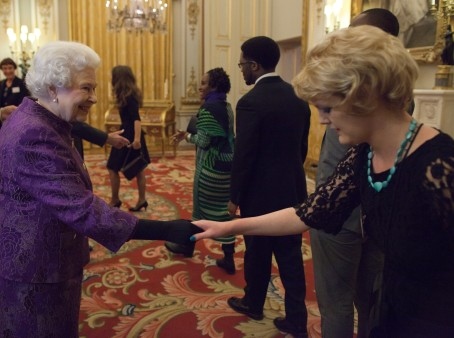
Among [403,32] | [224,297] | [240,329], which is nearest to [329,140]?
[240,329]

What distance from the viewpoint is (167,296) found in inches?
126

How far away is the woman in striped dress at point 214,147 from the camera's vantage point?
131 inches

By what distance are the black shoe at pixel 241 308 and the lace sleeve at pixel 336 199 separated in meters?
1.60

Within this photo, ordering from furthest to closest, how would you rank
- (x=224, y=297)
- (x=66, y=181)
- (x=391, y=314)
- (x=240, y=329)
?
(x=224, y=297) < (x=240, y=329) < (x=66, y=181) < (x=391, y=314)

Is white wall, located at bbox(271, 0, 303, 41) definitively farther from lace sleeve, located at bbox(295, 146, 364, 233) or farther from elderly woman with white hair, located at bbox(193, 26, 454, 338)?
elderly woman with white hair, located at bbox(193, 26, 454, 338)

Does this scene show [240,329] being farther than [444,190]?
Yes

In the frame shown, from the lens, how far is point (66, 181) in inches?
56.7

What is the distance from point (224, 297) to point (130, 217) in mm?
1813

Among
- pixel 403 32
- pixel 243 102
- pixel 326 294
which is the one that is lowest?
pixel 326 294

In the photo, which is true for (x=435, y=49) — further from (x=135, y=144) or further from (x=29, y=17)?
(x=29, y=17)

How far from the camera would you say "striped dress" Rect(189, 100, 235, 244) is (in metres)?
3.33

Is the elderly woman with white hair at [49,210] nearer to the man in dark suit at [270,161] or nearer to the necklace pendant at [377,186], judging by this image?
the necklace pendant at [377,186]

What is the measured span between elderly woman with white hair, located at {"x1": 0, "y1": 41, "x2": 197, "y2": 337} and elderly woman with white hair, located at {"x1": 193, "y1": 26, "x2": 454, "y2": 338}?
678mm

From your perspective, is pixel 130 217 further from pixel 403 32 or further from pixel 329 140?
pixel 403 32
